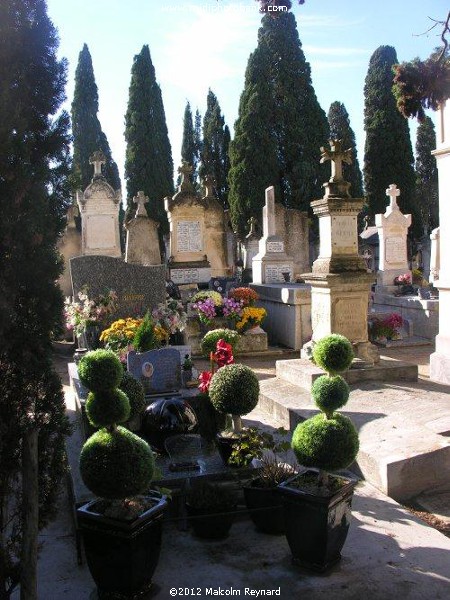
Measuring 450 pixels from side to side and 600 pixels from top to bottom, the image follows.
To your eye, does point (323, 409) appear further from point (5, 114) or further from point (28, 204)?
point (5, 114)

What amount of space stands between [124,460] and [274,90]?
31.6 metres

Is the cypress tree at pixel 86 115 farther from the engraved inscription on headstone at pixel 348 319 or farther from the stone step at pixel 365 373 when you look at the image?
the stone step at pixel 365 373

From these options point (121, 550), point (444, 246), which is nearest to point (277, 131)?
point (444, 246)

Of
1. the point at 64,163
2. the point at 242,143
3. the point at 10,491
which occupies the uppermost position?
the point at 242,143

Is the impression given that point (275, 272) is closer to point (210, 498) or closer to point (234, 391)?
point (234, 391)

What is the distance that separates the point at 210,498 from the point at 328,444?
964 mm

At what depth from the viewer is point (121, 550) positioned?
3084 millimetres

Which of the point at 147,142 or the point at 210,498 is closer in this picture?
the point at 210,498

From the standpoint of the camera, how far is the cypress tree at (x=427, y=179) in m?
38.7

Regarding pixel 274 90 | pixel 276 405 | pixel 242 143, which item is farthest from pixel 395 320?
pixel 274 90

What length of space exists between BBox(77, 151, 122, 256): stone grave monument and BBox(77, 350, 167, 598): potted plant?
1361cm

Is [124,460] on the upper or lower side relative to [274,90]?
lower

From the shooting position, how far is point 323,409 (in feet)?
12.3

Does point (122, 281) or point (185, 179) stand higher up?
point (185, 179)
